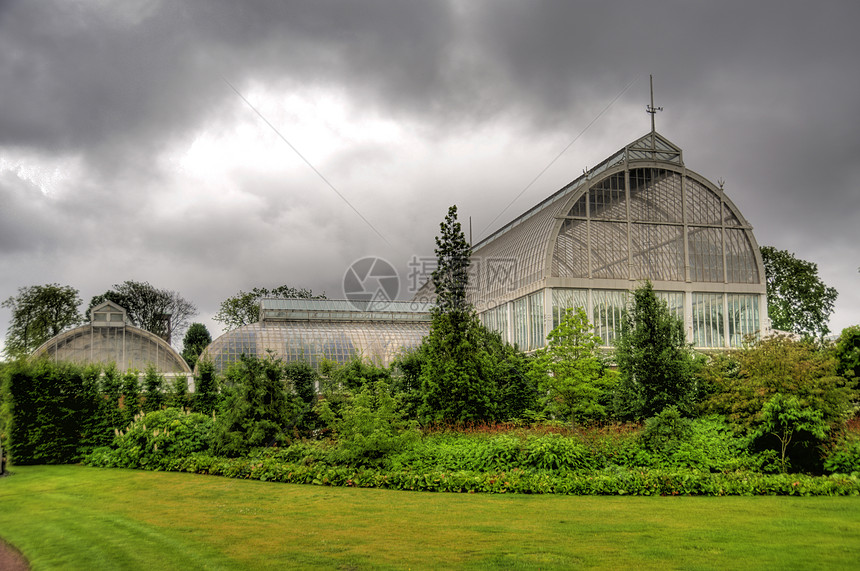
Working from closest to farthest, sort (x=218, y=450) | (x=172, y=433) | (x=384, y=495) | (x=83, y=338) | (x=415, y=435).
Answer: (x=384, y=495) < (x=415, y=435) < (x=218, y=450) < (x=172, y=433) < (x=83, y=338)

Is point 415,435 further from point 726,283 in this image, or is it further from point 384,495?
point 726,283

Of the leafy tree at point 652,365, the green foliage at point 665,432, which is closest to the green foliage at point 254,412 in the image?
the green foliage at point 665,432

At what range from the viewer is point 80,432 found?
901 inches

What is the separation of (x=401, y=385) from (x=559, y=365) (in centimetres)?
602

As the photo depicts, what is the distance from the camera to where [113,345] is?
132ft

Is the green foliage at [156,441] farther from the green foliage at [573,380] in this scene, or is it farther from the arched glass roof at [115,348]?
the arched glass roof at [115,348]

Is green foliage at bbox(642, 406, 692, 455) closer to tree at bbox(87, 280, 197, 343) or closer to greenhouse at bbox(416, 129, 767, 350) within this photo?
greenhouse at bbox(416, 129, 767, 350)

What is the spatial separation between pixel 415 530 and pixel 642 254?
→ 27666 mm

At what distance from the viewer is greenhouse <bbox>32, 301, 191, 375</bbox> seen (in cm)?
3950

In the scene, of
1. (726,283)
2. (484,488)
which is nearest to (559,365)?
(484,488)

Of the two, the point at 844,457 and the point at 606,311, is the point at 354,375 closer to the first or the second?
the point at 844,457

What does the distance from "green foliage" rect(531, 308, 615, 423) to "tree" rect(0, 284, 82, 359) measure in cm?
4847

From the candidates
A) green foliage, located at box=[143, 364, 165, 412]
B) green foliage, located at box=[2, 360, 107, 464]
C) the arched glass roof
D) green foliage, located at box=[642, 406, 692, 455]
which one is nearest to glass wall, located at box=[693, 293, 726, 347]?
green foliage, located at box=[642, 406, 692, 455]

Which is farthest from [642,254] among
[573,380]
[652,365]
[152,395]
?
[152,395]
